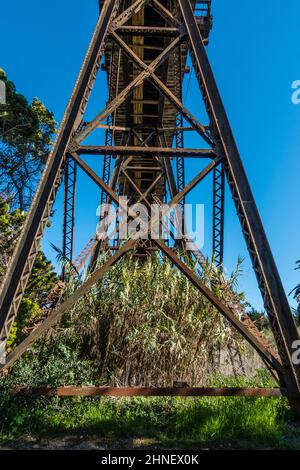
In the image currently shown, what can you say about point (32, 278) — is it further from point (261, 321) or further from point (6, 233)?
point (261, 321)

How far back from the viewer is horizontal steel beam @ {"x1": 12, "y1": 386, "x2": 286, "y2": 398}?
162 inches

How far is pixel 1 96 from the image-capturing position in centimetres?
1154

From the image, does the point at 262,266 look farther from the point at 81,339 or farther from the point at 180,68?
the point at 180,68

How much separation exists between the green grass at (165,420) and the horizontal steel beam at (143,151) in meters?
3.24

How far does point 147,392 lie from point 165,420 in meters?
0.55

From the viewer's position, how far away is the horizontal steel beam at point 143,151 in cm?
509

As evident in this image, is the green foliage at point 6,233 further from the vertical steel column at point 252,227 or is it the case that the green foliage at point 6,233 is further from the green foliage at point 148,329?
the vertical steel column at point 252,227

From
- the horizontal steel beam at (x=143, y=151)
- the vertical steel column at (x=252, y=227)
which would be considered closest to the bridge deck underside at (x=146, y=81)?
the vertical steel column at (x=252, y=227)

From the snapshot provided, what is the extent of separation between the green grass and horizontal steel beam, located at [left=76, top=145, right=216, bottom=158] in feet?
10.6

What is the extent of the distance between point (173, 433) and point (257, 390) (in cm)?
107

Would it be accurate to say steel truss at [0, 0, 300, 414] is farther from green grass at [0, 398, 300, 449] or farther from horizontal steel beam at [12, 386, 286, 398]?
green grass at [0, 398, 300, 449]

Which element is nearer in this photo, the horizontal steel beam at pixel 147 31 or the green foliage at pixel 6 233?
the horizontal steel beam at pixel 147 31

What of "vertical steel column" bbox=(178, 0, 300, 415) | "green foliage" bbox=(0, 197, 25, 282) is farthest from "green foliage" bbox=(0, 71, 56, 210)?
"vertical steel column" bbox=(178, 0, 300, 415)

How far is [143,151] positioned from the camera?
5312 mm
